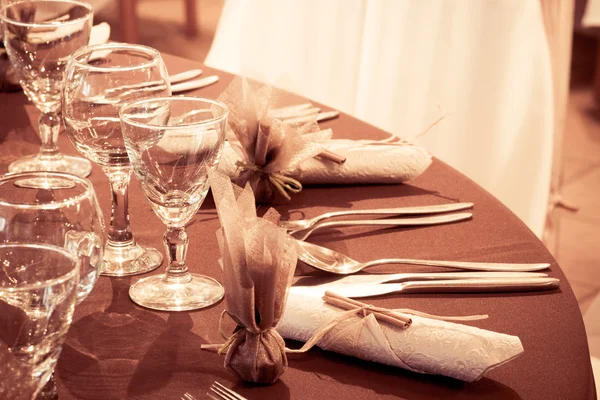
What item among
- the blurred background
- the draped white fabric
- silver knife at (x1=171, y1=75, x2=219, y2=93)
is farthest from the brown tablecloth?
the draped white fabric

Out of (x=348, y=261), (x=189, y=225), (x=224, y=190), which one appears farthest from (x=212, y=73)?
(x=224, y=190)

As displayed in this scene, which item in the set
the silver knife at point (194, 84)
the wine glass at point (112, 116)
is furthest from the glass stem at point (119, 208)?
the silver knife at point (194, 84)

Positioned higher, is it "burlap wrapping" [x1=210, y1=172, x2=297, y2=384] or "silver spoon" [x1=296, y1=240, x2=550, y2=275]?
"burlap wrapping" [x1=210, y1=172, x2=297, y2=384]

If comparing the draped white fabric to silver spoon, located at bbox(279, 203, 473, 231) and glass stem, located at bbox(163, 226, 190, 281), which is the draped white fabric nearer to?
silver spoon, located at bbox(279, 203, 473, 231)

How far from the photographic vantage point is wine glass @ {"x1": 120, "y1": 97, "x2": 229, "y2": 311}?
0.79 m

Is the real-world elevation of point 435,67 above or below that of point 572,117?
above

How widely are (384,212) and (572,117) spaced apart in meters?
3.33

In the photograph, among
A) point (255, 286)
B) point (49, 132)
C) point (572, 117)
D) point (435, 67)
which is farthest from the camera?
point (572, 117)

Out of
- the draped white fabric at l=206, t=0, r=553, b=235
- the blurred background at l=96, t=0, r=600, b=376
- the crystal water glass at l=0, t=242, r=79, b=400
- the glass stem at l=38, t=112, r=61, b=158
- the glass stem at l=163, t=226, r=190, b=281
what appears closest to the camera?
the crystal water glass at l=0, t=242, r=79, b=400

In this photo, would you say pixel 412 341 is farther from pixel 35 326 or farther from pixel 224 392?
pixel 35 326

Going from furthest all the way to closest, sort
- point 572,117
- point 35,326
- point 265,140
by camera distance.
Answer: point 572,117 < point 265,140 < point 35,326

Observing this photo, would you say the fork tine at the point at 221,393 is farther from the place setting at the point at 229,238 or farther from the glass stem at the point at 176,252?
the glass stem at the point at 176,252

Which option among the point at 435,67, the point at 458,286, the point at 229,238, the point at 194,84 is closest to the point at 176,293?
the point at 229,238

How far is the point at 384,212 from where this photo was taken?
3.47ft
